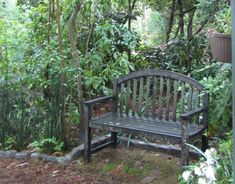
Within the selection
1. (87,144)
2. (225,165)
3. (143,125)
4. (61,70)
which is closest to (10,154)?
(87,144)

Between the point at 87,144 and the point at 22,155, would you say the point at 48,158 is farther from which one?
the point at 87,144

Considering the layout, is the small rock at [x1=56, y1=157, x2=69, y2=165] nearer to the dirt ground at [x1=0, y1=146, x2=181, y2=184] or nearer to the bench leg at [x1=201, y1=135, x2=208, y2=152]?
the dirt ground at [x1=0, y1=146, x2=181, y2=184]

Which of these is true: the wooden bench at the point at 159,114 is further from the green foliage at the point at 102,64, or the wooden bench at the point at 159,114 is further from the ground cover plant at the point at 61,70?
the green foliage at the point at 102,64

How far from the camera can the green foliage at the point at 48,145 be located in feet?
13.2

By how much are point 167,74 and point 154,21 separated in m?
3.71

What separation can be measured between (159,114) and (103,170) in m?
0.77

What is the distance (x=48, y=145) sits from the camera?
161 inches

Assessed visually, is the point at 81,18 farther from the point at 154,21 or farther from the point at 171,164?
the point at 154,21

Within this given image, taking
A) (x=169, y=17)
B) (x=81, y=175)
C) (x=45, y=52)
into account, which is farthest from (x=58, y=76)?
(x=169, y=17)

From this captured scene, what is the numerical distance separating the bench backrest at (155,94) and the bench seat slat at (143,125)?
12 centimetres

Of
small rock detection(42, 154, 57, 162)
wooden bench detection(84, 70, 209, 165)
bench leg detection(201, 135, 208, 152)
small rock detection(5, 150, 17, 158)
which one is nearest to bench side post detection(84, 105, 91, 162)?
wooden bench detection(84, 70, 209, 165)

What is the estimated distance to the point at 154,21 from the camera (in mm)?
7414

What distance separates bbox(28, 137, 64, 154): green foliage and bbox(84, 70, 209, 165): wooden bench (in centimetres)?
31

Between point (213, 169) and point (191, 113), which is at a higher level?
point (191, 113)
